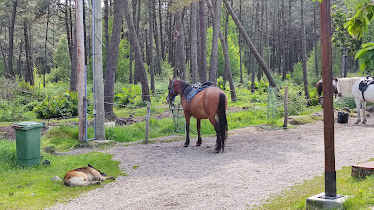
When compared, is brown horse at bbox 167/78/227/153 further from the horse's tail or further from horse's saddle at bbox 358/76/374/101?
horse's saddle at bbox 358/76/374/101

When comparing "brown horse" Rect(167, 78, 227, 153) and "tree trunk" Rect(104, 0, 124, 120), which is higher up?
"tree trunk" Rect(104, 0, 124, 120)

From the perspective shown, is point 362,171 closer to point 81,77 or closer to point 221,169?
point 221,169

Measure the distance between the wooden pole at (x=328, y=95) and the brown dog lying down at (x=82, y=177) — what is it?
4485 mm

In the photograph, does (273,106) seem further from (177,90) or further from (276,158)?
(276,158)

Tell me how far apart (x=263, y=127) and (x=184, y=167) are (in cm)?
699

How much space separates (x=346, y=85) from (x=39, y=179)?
1333cm

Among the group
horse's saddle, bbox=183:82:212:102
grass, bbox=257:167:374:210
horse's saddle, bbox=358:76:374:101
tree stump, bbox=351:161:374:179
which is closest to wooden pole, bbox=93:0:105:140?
horse's saddle, bbox=183:82:212:102

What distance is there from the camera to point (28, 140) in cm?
963

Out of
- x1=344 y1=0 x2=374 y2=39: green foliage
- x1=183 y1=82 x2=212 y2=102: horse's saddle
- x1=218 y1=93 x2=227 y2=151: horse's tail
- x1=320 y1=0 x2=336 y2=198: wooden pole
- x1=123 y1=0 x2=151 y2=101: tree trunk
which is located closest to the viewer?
x1=344 y1=0 x2=374 y2=39: green foliage

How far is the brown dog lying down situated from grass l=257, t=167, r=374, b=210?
3.57m

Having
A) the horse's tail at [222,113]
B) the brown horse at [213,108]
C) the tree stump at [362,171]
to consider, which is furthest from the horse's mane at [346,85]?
the tree stump at [362,171]

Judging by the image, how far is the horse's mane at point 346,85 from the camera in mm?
17484

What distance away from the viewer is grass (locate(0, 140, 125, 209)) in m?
7.26

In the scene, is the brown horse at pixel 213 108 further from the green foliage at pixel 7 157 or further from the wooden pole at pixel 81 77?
the green foliage at pixel 7 157
